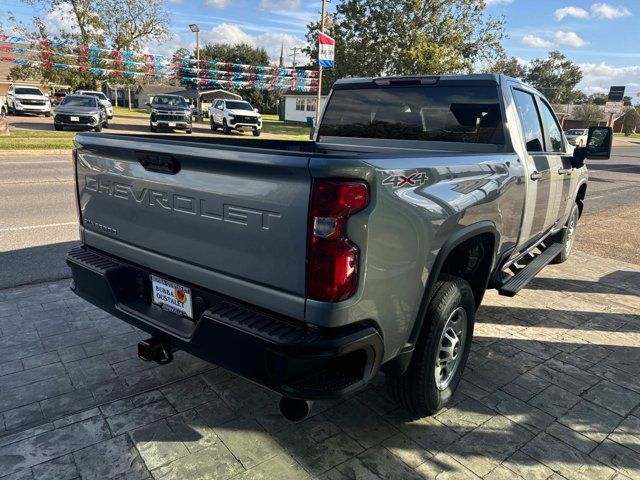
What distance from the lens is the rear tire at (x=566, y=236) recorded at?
20.1 ft

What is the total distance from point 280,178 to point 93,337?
104 inches

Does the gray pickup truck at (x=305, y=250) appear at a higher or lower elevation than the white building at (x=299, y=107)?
lower

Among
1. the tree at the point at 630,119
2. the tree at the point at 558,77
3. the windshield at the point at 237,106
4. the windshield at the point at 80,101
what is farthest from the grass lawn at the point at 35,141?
the tree at the point at 558,77

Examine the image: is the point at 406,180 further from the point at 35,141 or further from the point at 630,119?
the point at 630,119

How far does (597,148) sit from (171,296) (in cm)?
486

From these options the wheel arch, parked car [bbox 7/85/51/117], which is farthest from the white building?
the wheel arch

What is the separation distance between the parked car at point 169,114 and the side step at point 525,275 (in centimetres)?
2141

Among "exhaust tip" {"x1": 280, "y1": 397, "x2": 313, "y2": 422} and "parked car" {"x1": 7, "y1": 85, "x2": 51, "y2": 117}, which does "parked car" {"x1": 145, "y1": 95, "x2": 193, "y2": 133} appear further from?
"exhaust tip" {"x1": 280, "y1": 397, "x2": 313, "y2": 422}

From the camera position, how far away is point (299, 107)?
54781 millimetres

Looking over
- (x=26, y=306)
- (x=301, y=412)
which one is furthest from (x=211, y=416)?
(x=26, y=306)

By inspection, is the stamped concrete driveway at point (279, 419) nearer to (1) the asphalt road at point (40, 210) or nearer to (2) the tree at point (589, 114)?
(1) the asphalt road at point (40, 210)

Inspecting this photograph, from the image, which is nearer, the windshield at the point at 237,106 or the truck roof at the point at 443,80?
the truck roof at the point at 443,80

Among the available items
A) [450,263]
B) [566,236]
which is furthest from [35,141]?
[450,263]

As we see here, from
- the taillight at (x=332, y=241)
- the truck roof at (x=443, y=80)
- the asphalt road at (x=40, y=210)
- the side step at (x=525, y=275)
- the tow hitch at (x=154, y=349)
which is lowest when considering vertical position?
the asphalt road at (x=40, y=210)
